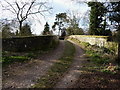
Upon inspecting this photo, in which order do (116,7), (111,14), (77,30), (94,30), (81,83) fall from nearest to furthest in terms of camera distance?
(81,83), (116,7), (111,14), (94,30), (77,30)

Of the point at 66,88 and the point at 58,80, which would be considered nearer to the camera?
the point at 66,88

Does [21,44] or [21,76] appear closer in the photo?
[21,76]

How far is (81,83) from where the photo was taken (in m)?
6.42

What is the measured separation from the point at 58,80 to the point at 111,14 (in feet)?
35.6

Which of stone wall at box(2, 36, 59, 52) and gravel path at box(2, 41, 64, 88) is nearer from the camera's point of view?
gravel path at box(2, 41, 64, 88)

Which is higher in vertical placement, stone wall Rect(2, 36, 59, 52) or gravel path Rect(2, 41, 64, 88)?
stone wall Rect(2, 36, 59, 52)

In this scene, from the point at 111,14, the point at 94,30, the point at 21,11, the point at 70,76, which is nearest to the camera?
the point at 70,76

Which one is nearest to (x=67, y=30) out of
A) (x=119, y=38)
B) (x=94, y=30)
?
(x=94, y=30)

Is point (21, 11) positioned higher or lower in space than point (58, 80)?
higher

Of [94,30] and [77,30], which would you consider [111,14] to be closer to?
[94,30]

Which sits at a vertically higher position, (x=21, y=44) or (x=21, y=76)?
(x=21, y=44)

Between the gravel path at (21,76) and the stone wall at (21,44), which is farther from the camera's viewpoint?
the stone wall at (21,44)

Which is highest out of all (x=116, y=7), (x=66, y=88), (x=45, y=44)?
(x=116, y=7)

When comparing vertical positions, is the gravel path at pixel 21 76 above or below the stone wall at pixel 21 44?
below
